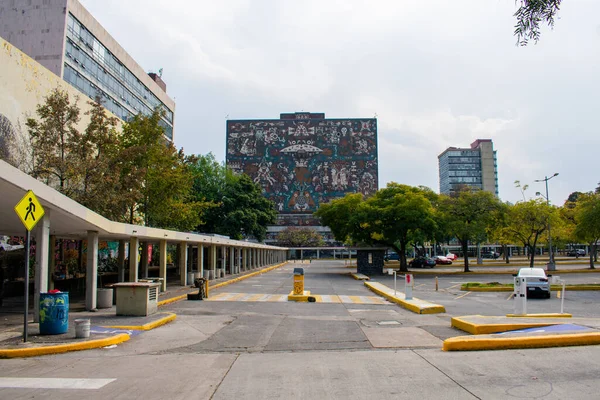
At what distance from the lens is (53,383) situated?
6.73 metres

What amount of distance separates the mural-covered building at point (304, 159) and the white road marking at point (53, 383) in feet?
385

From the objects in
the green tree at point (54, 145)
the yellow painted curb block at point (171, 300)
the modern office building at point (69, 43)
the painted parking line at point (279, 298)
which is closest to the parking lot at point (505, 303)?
the painted parking line at point (279, 298)

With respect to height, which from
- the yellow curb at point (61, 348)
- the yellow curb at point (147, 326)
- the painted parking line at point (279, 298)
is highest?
the yellow curb at point (61, 348)

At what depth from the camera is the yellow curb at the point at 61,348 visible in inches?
334

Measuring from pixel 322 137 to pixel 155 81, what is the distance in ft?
240

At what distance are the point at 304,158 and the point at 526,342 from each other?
12056 centimetres

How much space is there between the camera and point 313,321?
44.5ft

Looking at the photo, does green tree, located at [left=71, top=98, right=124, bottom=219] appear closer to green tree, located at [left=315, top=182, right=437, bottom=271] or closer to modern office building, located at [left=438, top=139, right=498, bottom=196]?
green tree, located at [left=315, top=182, right=437, bottom=271]

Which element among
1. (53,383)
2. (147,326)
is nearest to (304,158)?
(147,326)

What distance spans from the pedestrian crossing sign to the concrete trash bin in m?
6.11

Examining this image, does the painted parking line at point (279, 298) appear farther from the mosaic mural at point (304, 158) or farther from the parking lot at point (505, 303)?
the mosaic mural at point (304, 158)

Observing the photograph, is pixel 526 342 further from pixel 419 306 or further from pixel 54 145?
pixel 54 145

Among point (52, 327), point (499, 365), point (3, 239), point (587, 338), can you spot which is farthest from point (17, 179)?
point (3, 239)

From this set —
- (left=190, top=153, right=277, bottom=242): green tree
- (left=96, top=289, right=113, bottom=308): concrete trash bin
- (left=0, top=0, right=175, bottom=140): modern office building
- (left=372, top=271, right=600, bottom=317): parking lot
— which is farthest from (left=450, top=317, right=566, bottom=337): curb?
(left=190, top=153, right=277, bottom=242): green tree
